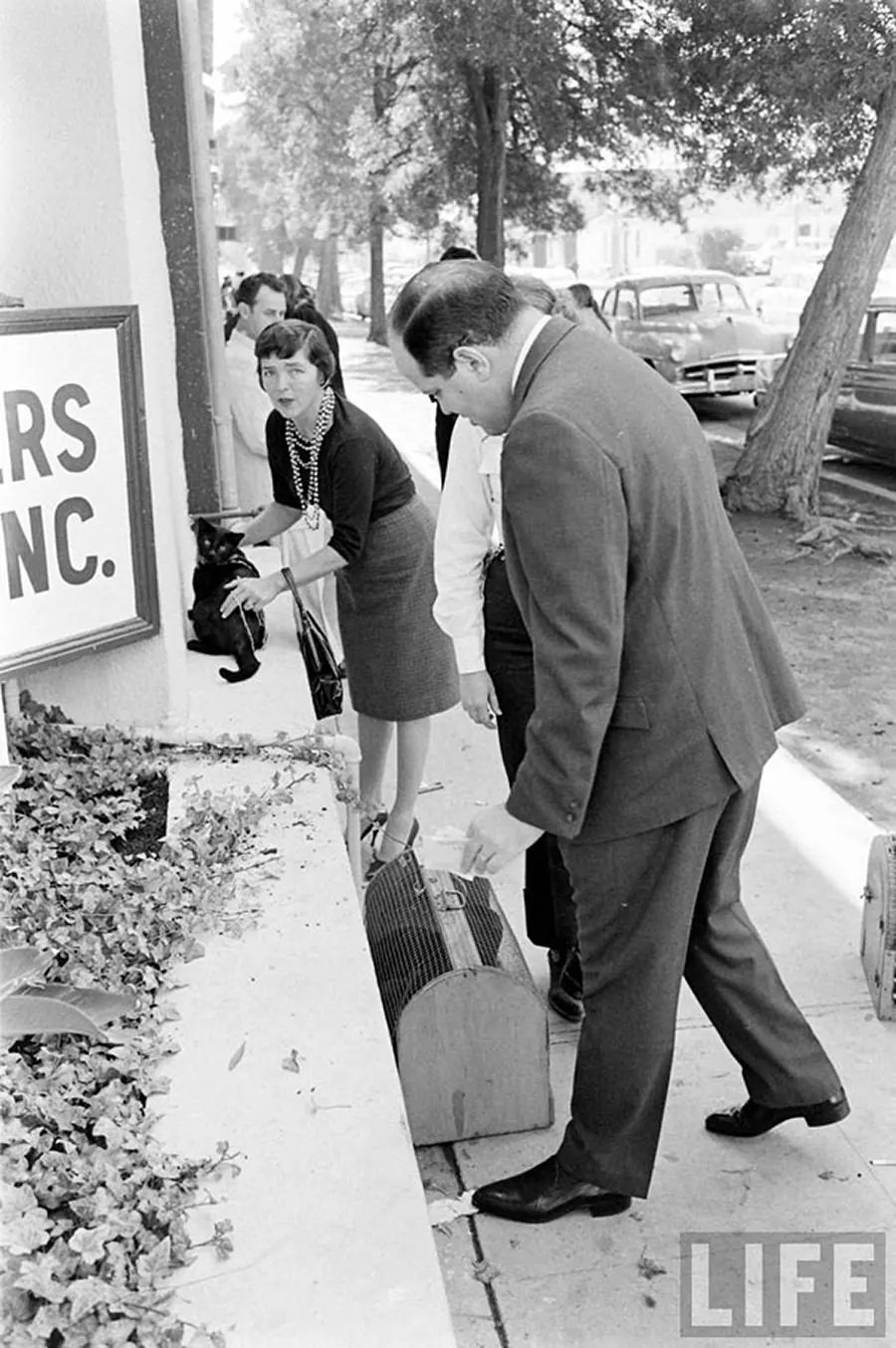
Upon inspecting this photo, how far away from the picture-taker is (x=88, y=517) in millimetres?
3465

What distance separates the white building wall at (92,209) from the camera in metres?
3.55

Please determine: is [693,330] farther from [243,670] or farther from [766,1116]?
[766,1116]

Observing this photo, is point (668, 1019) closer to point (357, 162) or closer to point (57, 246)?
point (57, 246)

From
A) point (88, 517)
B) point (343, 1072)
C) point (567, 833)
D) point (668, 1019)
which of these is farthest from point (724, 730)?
point (88, 517)

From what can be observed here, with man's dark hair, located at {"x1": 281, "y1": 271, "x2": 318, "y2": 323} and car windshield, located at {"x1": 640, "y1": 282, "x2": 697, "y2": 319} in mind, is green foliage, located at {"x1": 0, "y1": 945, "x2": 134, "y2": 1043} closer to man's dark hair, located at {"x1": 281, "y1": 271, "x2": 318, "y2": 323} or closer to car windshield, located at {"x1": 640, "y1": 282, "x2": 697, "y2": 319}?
man's dark hair, located at {"x1": 281, "y1": 271, "x2": 318, "y2": 323}

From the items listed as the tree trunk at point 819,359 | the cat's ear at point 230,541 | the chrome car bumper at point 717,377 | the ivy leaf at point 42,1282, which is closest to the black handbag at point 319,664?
the cat's ear at point 230,541

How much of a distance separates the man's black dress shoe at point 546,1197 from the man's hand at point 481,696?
109 centimetres

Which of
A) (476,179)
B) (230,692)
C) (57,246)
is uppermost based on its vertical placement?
(476,179)

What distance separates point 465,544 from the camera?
135 inches

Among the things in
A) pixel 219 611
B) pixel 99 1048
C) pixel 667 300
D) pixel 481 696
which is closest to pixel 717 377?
pixel 667 300

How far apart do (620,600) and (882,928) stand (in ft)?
5.61

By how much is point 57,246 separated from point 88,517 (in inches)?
30.8

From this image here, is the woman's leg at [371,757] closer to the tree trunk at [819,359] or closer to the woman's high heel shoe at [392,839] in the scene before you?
the woman's high heel shoe at [392,839]

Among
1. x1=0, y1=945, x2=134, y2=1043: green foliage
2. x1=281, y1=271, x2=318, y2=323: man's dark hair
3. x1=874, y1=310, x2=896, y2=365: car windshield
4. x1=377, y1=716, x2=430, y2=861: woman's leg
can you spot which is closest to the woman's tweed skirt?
x1=377, y1=716, x2=430, y2=861: woman's leg
